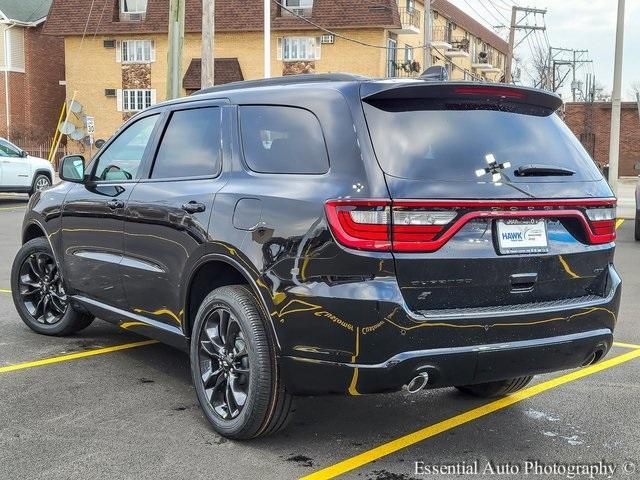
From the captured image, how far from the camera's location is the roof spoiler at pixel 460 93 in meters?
3.99

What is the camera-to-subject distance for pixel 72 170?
6047mm

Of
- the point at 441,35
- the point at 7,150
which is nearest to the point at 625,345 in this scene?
the point at 7,150

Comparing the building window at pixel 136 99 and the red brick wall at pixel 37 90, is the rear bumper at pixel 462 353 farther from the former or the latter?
the red brick wall at pixel 37 90

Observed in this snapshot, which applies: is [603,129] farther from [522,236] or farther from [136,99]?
[522,236]

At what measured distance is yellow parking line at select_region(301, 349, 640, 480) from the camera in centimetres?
402

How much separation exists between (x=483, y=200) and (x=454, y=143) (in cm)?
34

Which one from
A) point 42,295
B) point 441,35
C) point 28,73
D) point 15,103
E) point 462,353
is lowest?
point 42,295

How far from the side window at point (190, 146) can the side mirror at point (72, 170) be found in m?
1.01

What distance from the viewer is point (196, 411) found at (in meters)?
4.85

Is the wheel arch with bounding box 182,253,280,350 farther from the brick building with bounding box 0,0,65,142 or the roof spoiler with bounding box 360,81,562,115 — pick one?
the brick building with bounding box 0,0,65,142

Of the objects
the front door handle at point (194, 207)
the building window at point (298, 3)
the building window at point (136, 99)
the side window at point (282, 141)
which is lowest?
the front door handle at point (194, 207)

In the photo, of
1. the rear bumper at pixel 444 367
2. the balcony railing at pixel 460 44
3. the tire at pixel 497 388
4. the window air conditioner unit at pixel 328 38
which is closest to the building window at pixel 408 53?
the window air conditioner unit at pixel 328 38

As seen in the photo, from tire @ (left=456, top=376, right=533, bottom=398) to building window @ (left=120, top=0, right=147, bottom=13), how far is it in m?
40.1

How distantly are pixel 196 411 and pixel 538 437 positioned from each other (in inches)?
76.6
